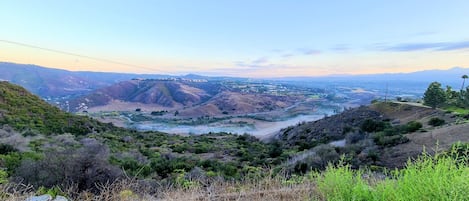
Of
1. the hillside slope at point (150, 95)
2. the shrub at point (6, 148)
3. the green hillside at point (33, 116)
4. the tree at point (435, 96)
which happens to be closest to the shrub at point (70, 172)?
the shrub at point (6, 148)

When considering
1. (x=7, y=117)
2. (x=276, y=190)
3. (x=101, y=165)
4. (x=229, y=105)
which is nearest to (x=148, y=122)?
(x=229, y=105)

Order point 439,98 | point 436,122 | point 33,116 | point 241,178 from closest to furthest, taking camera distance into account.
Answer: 1. point 241,178
2. point 436,122
3. point 439,98
4. point 33,116

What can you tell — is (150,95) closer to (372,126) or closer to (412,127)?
(372,126)

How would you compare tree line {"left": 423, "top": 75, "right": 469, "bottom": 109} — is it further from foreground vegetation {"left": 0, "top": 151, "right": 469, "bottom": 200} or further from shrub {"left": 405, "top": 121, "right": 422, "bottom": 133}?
foreground vegetation {"left": 0, "top": 151, "right": 469, "bottom": 200}

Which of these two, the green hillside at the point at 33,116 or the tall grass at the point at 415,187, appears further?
the green hillside at the point at 33,116

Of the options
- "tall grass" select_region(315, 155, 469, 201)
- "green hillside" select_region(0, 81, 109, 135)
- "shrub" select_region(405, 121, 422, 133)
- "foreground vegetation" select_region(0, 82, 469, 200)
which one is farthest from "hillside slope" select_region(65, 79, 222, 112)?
"tall grass" select_region(315, 155, 469, 201)

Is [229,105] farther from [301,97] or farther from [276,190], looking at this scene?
[276,190]

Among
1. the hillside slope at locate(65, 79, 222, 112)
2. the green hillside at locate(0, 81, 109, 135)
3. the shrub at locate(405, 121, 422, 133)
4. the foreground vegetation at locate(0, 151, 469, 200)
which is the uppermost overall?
the foreground vegetation at locate(0, 151, 469, 200)

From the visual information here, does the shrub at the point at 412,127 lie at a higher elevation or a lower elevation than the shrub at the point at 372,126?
higher

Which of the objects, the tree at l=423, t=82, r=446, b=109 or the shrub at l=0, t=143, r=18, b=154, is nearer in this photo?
the shrub at l=0, t=143, r=18, b=154

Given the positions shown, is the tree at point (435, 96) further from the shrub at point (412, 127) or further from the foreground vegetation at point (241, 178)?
the shrub at point (412, 127)

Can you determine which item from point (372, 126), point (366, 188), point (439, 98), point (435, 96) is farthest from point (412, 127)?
point (366, 188)
